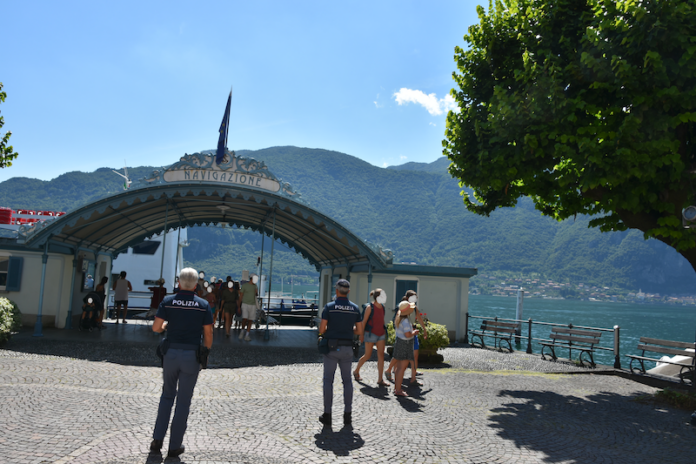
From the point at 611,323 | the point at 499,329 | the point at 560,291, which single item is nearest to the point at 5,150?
the point at 499,329

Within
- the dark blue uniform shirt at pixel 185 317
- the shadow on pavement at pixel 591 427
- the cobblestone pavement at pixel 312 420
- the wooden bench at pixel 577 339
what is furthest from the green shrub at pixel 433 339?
the dark blue uniform shirt at pixel 185 317

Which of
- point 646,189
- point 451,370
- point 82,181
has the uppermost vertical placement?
point 82,181

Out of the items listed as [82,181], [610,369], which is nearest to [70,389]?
[610,369]

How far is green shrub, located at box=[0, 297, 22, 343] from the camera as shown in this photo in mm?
11492

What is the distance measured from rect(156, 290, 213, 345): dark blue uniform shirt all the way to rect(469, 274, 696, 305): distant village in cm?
18020

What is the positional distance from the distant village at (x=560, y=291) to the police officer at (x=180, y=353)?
591 feet

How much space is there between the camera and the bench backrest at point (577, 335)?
13.8m

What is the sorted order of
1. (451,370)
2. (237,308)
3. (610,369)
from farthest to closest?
(237,308)
(610,369)
(451,370)

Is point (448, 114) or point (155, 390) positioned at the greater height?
point (448, 114)

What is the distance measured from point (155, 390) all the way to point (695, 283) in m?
238

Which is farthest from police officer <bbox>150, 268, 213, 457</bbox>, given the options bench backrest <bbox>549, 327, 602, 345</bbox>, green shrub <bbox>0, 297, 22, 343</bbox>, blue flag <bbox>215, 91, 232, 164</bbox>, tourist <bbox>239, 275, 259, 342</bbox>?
bench backrest <bbox>549, 327, 602, 345</bbox>

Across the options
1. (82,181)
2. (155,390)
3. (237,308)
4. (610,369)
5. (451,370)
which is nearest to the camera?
(155,390)

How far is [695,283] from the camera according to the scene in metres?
198

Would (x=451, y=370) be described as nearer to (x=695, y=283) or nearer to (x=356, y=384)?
(x=356, y=384)
